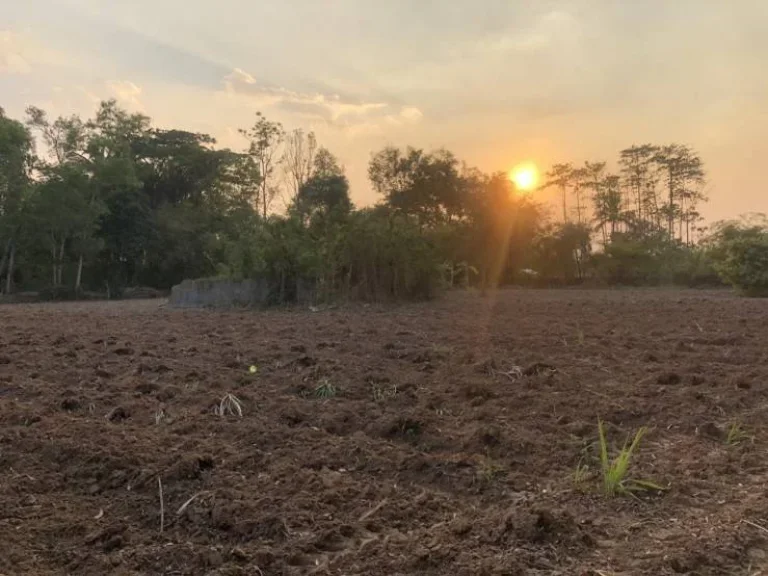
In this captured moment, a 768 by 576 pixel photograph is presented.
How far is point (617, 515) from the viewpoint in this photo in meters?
2.46

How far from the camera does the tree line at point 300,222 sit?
1527 centimetres

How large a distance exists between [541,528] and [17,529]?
1.82 meters

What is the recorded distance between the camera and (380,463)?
306 centimetres

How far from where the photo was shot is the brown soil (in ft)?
7.04

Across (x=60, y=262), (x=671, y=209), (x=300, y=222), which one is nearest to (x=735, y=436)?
(x=300, y=222)

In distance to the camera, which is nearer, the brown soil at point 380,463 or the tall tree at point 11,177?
the brown soil at point 380,463

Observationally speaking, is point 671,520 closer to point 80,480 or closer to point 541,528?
point 541,528

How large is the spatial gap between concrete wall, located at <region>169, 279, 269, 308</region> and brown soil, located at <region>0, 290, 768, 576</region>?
865cm

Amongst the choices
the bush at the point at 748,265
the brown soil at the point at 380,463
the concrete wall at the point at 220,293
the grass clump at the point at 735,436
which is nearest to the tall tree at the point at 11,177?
the concrete wall at the point at 220,293

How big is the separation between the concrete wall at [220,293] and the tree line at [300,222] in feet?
1.06

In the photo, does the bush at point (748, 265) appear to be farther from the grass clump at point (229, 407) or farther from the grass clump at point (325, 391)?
the grass clump at point (229, 407)

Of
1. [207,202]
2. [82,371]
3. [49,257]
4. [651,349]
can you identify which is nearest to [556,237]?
[207,202]

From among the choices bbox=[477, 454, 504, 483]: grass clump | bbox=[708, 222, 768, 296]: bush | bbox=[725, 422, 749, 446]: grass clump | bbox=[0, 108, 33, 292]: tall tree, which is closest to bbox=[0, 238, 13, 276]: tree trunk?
bbox=[0, 108, 33, 292]: tall tree

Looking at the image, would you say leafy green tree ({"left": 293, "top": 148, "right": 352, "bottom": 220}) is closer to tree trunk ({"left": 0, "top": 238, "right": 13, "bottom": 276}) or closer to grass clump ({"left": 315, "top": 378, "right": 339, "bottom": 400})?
tree trunk ({"left": 0, "top": 238, "right": 13, "bottom": 276})
